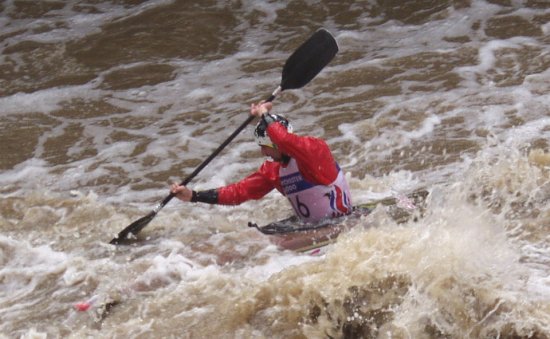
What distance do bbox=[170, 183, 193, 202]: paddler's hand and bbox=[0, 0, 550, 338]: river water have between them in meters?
→ 0.32

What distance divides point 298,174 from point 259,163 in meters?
2.20

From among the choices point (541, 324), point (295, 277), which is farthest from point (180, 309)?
point (541, 324)

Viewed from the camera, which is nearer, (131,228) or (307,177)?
(307,177)

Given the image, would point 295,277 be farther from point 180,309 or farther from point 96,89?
point 96,89

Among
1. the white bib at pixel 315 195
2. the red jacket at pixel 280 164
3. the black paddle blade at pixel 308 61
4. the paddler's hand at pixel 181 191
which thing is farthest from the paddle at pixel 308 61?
the white bib at pixel 315 195

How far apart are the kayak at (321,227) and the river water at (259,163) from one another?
0.31 ft

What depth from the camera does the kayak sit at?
459 centimetres

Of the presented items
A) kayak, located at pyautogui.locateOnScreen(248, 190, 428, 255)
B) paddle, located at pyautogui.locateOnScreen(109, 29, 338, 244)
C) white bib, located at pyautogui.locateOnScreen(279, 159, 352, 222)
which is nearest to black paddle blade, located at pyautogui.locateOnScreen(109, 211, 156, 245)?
paddle, located at pyautogui.locateOnScreen(109, 29, 338, 244)

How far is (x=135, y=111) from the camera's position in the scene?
8.64 m

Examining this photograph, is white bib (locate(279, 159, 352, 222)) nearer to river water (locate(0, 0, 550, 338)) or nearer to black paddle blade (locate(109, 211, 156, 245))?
river water (locate(0, 0, 550, 338))

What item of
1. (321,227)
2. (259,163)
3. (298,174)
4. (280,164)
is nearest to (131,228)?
(280,164)

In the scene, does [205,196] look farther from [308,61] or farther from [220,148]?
[308,61]

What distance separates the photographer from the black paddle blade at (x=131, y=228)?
209 inches

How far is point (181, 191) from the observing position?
16.9ft
